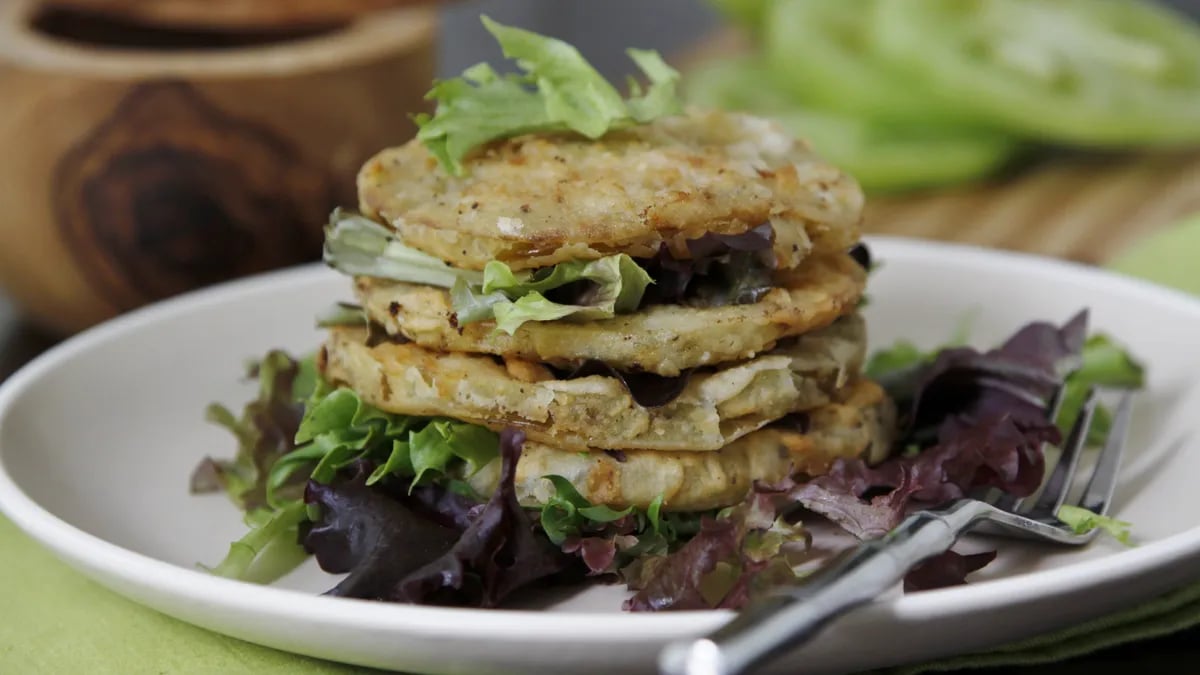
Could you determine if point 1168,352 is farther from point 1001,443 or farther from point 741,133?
point 741,133

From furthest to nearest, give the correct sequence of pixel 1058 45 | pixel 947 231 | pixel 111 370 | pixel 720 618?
1. pixel 1058 45
2. pixel 947 231
3. pixel 111 370
4. pixel 720 618

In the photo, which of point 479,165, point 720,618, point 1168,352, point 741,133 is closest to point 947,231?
point 1168,352

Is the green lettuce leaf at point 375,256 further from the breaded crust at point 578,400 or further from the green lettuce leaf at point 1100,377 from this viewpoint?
the green lettuce leaf at point 1100,377

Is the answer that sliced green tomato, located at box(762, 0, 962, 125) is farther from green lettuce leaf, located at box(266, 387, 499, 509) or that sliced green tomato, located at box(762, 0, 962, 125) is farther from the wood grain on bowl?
green lettuce leaf, located at box(266, 387, 499, 509)

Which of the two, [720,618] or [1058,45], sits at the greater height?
[1058,45]

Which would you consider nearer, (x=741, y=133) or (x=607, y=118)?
(x=607, y=118)

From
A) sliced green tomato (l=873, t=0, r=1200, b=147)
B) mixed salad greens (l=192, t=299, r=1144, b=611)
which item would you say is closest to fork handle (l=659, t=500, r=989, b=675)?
mixed salad greens (l=192, t=299, r=1144, b=611)

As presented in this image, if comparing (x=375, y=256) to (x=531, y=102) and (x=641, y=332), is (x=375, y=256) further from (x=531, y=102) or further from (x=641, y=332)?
(x=641, y=332)
